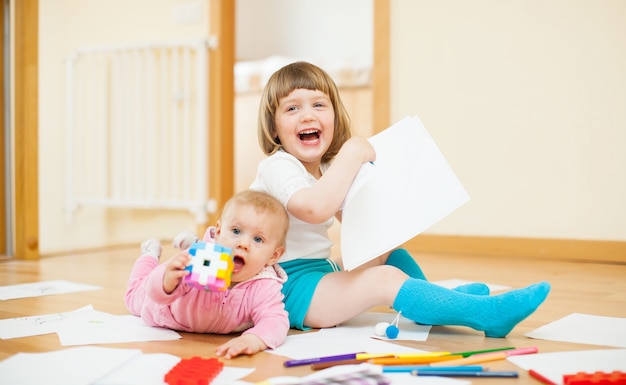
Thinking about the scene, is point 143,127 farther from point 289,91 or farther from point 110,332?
point 110,332

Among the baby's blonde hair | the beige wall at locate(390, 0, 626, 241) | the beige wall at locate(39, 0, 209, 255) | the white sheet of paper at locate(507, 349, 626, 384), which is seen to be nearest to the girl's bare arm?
the baby's blonde hair

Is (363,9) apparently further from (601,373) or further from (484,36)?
(601,373)

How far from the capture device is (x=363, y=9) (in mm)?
4395

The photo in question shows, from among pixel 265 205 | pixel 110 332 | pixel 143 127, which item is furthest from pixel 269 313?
pixel 143 127

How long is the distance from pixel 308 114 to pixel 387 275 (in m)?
0.34

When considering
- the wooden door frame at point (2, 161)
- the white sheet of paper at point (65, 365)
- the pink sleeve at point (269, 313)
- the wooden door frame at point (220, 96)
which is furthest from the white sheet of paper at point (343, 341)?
the wooden door frame at point (220, 96)

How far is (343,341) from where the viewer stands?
104 centimetres

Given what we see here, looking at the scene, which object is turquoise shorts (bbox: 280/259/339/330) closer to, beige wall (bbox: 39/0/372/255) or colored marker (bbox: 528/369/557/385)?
colored marker (bbox: 528/369/557/385)

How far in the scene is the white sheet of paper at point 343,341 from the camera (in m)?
0.98

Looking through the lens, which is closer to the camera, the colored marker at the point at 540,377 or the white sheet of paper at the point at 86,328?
the colored marker at the point at 540,377

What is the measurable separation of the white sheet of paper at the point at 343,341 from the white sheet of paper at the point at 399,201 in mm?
121

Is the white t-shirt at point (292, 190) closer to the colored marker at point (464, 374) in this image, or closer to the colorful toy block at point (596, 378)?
the colored marker at point (464, 374)

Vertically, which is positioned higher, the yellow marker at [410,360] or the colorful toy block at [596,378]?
the colorful toy block at [596,378]

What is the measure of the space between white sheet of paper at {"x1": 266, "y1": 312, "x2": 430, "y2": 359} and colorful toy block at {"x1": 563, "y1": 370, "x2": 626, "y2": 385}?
26cm
